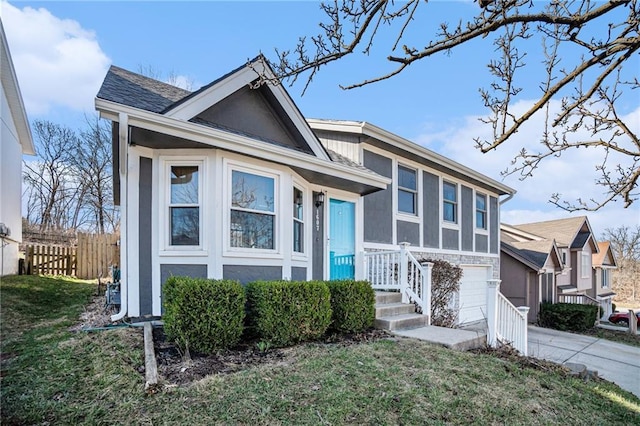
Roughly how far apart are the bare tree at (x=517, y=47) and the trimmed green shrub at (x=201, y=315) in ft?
9.16

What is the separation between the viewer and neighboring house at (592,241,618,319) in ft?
86.2

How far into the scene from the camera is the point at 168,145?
225 inches

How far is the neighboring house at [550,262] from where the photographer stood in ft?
53.3

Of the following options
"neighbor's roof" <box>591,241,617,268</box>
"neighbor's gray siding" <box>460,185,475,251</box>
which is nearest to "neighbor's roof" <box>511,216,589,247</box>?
"neighbor's roof" <box>591,241,617,268</box>

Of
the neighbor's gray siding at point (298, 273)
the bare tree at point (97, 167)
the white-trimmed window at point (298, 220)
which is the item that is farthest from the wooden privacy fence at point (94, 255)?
the bare tree at point (97, 167)

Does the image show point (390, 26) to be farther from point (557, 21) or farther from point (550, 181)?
point (550, 181)

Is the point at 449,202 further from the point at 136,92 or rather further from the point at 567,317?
the point at 136,92

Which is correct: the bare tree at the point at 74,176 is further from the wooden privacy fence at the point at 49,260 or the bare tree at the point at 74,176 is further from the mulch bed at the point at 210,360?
the mulch bed at the point at 210,360

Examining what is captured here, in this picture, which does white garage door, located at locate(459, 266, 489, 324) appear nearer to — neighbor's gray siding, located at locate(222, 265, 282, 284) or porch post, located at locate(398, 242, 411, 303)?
Result: porch post, located at locate(398, 242, 411, 303)

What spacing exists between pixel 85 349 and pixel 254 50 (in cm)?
392

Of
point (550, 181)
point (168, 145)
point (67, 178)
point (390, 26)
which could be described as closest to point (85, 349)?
point (168, 145)

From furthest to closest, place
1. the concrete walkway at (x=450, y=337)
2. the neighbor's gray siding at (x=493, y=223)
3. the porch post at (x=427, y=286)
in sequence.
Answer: the neighbor's gray siding at (x=493, y=223) → the porch post at (x=427, y=286) → the concrete walkway at (x=450, y=337)

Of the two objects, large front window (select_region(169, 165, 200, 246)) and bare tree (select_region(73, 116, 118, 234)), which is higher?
bare tree (select_region(73, 116, 118, 234))

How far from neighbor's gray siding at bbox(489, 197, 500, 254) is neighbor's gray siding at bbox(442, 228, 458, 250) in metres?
2.99
